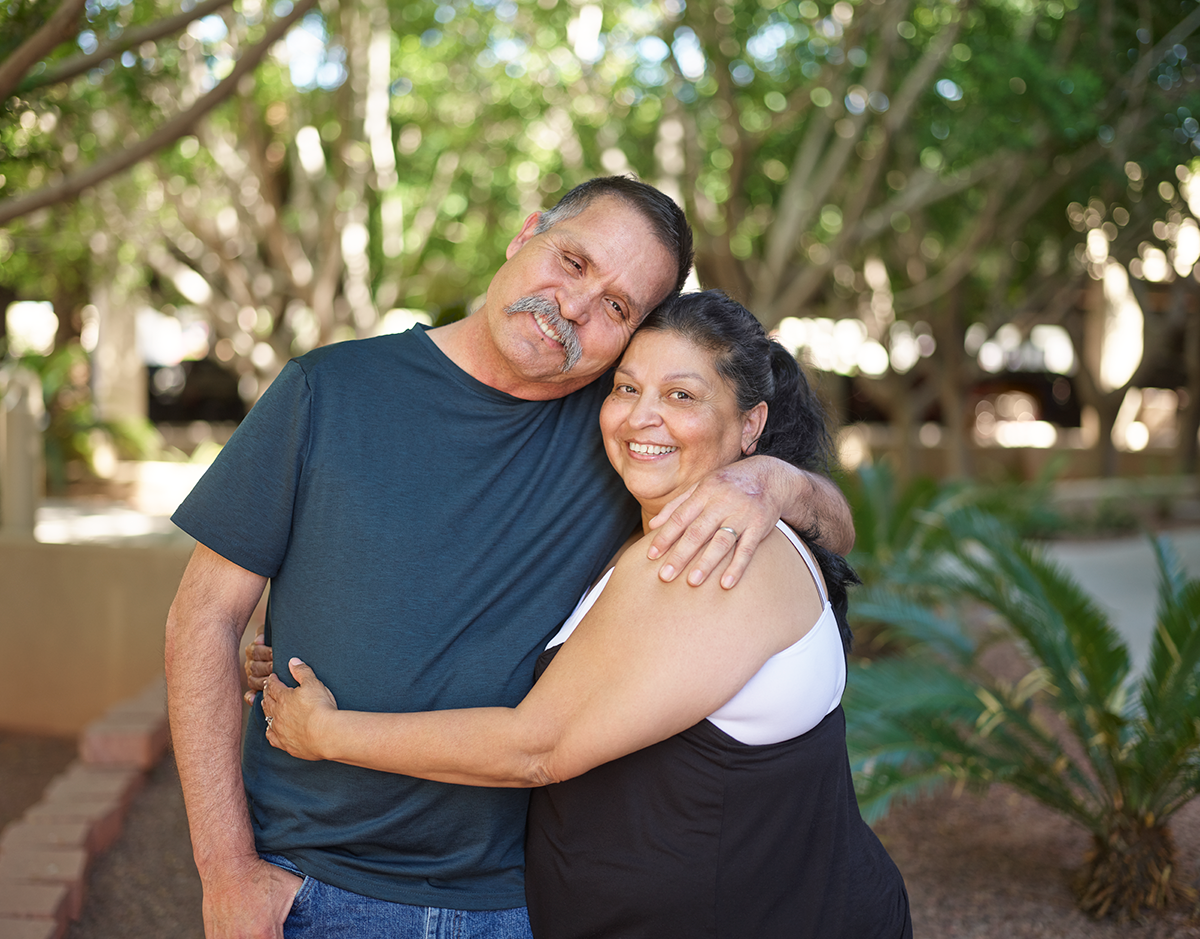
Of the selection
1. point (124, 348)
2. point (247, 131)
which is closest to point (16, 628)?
point (247, 131)

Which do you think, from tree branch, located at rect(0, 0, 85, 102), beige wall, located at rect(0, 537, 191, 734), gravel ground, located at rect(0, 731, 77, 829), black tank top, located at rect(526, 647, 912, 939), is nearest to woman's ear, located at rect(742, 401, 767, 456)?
black tank top, located at rect(526, 647, 912, 939)

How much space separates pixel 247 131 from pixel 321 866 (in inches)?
361

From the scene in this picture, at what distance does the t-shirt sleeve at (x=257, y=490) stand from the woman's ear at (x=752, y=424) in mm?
804

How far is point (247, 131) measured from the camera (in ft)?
32.1

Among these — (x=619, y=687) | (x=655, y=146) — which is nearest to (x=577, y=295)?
(x=619, y=687)

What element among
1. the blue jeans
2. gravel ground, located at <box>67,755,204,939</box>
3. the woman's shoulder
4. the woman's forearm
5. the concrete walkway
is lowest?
the concrete walkway

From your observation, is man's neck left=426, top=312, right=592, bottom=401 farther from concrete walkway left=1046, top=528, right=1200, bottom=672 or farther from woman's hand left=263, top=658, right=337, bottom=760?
concrete walkway left=1046, top=528, right=1200, bottom=672

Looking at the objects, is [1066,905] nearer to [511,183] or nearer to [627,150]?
[627,150]

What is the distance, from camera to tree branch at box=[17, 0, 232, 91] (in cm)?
361

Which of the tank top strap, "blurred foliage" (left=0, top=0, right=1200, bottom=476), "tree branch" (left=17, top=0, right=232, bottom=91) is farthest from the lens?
"blurred foliage" (left=0, top=0, right=1200, bottom=476)

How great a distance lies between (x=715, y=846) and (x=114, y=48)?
10.9 feet

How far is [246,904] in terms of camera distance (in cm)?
186

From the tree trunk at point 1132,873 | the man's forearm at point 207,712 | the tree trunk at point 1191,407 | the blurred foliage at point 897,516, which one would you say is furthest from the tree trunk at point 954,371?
the man's forearm at point 207,712

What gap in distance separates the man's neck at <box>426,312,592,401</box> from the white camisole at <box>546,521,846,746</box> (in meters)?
0.72
